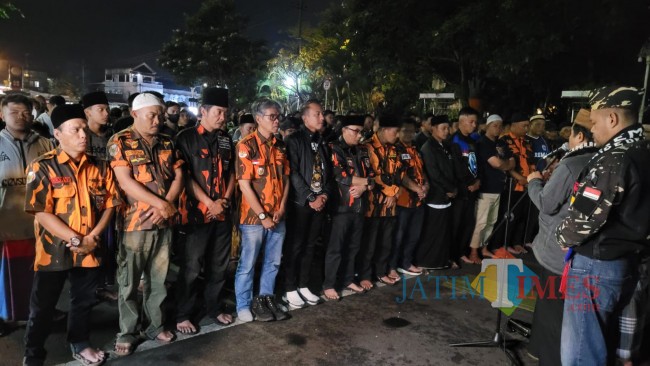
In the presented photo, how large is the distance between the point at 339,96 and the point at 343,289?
88.0 feet

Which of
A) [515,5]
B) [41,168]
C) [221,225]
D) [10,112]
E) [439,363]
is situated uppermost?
[515,5]

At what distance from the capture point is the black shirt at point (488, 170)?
641 cm

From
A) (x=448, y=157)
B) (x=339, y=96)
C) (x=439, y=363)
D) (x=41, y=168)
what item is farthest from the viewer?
(x=339, y=96)

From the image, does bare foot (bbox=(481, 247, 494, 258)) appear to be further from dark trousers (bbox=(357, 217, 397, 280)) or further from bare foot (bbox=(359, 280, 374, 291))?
bare foot (bbox=(359, 280, 374, 291))

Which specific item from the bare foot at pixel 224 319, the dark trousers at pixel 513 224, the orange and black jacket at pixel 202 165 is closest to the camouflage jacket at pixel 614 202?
the orange and black jacket at pixel 202 165

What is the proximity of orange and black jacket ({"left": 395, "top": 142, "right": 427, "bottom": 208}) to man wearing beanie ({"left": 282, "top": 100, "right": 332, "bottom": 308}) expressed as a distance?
1193 millimetres

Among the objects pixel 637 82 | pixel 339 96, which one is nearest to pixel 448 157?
pixel 637 82

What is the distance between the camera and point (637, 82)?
51.7ft

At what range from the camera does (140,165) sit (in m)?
3.62

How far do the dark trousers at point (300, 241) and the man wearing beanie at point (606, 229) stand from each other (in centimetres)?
261

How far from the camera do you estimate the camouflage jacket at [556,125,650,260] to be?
2475 mm

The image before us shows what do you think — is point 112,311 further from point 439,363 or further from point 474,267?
point 474,267

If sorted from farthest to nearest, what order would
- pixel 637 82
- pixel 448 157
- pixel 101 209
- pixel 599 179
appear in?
pixel 637 82, pixel 448 157, pixel 101 209, pixel 599 179

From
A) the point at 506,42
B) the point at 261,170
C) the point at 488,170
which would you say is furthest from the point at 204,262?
the point at 506,42
